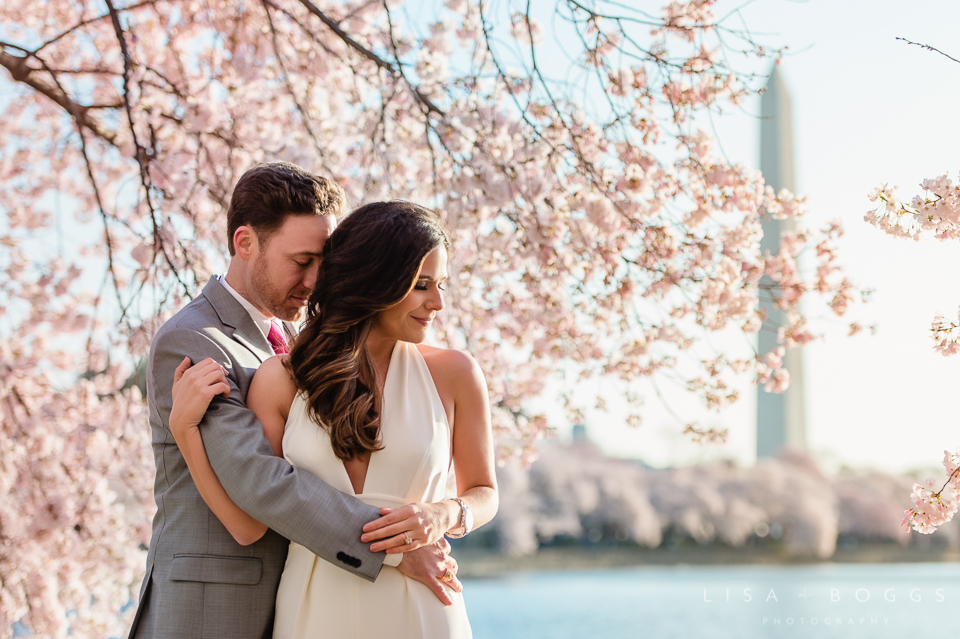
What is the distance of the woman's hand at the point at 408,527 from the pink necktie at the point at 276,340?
2.02 feet

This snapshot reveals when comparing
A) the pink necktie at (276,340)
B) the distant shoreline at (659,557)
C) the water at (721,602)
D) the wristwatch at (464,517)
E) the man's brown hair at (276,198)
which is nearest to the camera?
the wristwatch at (464,517)

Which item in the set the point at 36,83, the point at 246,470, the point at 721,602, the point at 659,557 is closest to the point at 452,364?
the point at 246,470

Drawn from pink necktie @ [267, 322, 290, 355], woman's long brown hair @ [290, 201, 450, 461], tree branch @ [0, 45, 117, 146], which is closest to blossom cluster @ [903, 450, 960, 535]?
woman's long brown hair @ [290, 201, 450, 461]

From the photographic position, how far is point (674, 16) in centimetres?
350

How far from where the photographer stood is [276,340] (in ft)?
6.81

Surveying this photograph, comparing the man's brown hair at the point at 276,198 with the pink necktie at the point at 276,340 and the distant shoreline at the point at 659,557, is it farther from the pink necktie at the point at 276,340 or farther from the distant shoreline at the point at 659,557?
the distant shoreline at the point at 659,557

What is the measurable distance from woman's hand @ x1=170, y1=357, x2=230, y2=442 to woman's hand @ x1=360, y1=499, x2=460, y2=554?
39cm

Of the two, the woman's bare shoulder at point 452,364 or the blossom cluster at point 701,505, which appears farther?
the blossom cluster at point 701,505

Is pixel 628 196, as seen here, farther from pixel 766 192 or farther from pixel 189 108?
pixel 189 108

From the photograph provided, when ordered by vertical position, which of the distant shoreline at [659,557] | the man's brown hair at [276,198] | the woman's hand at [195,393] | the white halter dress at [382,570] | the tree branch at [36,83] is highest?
the tree branch at [36,83]

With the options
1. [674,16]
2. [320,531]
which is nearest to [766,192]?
[674,16]

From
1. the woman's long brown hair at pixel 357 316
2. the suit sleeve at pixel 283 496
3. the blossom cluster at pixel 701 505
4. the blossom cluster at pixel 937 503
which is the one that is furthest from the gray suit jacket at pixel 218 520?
the blossom cluster at pixel 701 505

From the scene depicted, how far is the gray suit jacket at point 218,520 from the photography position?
1573 mm

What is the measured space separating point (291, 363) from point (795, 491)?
25846 millimetres
